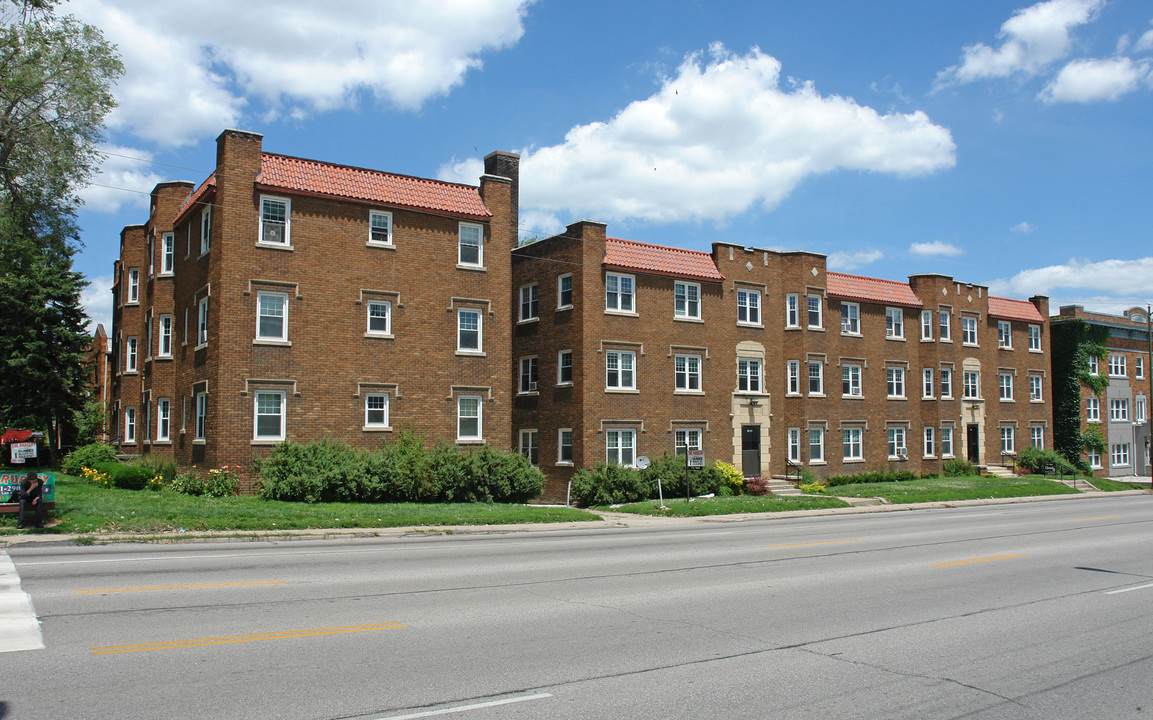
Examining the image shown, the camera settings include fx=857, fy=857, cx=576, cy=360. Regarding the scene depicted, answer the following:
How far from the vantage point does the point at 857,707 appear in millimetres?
6309

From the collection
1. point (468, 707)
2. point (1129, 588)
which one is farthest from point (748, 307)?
point (468, 707)

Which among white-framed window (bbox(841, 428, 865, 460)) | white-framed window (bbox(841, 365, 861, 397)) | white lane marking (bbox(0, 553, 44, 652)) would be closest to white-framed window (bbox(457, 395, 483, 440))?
Result: white lane marking (bbox(0, 553, 44, 652))

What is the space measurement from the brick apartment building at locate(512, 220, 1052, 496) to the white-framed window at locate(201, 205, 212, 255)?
41.6ft

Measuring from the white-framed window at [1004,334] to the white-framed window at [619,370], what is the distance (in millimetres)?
27542

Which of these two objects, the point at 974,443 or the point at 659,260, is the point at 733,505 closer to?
the point at 659,260

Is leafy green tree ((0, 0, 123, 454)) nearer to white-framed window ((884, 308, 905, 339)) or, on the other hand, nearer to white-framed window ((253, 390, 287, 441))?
white-framed window ((253, 390, 287, 441))

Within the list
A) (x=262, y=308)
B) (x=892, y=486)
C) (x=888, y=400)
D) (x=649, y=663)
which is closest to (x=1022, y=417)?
(x=888, y=400)

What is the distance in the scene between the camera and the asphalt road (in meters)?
6.33

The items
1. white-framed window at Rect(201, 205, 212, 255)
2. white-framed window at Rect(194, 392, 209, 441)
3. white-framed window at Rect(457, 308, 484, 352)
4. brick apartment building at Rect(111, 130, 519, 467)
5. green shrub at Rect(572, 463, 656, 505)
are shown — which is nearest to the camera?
brick apartment building at Rect(111, 130, 519, 467)

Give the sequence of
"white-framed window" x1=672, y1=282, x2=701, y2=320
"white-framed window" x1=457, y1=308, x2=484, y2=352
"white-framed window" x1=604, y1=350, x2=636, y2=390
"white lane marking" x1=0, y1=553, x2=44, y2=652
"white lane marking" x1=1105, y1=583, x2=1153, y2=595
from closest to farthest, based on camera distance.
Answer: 1. "white lane marking" x1=0, y1=553, x2=44, y2=652
2. "white lane marking" x1=1105, y1=583, x2=1153, y2=595
3. "white-framed window" x1=457, y1=308, x2=484, y2=352
4. "white-framed window" x1=604, y1=350, x2=636, y2=390
5. "white-framed window" x1=672, y1=282, x2=701, y2=320

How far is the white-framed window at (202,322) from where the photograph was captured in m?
27.9

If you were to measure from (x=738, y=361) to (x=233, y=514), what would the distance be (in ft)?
75.3

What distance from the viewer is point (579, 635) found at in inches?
335

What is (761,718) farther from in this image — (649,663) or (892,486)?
(892,486)
